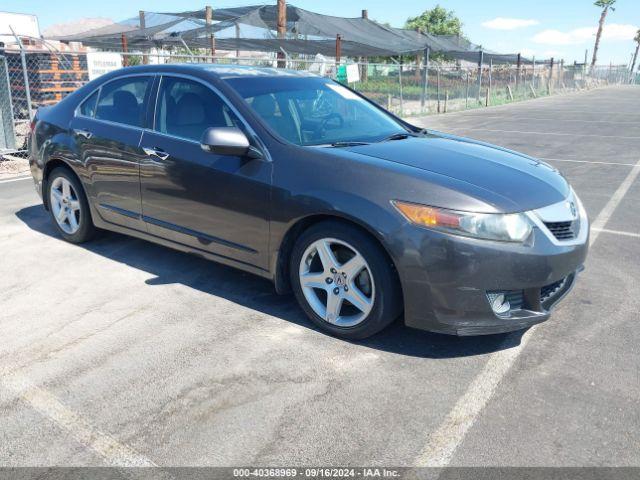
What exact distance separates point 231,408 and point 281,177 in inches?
56.5

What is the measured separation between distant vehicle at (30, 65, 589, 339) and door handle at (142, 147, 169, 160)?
0.01m

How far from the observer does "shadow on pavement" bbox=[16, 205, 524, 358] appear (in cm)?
346

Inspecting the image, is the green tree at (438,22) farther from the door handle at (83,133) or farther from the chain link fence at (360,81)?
the door handle at (83,133)

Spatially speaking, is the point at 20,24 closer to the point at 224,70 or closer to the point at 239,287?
the point at 224,70

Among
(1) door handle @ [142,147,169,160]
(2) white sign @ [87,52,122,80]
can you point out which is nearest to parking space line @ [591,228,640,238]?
(1) door handle @ [142,147,169,160]

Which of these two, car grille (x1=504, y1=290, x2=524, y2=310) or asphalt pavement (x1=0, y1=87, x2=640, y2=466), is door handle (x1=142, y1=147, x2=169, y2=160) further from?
car grille (x1=504, y1=290, x2=524, y2=310)

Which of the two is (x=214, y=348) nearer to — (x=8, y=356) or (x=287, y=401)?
(x=287, y=401)

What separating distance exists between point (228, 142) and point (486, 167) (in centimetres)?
160

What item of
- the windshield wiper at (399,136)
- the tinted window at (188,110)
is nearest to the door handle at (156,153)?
the tinted window at (188,110)

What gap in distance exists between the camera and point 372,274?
328 centimetres

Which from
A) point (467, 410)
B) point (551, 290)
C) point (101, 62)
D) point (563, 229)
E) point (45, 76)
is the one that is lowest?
point (467, 410)

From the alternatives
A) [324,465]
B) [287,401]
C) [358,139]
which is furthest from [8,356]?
[358,139]

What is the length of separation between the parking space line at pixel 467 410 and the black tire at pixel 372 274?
1.95 ft

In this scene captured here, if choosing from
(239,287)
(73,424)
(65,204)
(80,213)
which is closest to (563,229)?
(239,287)
